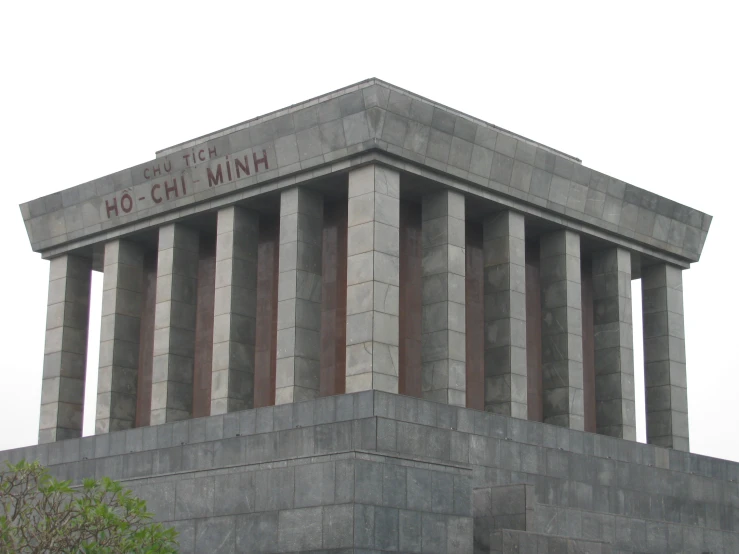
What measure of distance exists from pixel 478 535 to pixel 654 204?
665 inches

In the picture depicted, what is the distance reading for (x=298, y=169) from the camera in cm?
3644

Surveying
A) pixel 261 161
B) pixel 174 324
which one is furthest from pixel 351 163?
pixel 174 324

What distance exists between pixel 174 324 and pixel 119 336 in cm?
283

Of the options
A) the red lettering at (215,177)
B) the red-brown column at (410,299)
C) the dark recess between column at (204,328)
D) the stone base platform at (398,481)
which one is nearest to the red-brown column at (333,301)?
the red-brown column at (410,299)

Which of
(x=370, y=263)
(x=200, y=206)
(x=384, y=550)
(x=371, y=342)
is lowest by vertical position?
(x=384, y=550)

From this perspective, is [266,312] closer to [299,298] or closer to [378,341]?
[299,298]

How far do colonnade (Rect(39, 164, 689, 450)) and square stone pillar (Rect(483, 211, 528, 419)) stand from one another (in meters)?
0.05

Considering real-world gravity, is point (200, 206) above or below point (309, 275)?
above

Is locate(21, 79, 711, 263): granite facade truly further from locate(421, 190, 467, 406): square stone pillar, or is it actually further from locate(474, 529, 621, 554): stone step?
locate(474, 529, 621, 554): stone step

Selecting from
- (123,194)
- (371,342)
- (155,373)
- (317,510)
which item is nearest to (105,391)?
(155,373)

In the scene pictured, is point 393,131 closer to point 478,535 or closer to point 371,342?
point 371,342

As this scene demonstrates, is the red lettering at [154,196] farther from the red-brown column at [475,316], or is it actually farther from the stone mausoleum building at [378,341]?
the red-brown column at [475,316]

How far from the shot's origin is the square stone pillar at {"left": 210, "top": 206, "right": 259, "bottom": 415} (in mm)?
37031

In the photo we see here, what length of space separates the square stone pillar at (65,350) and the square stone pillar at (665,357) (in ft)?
63.4
